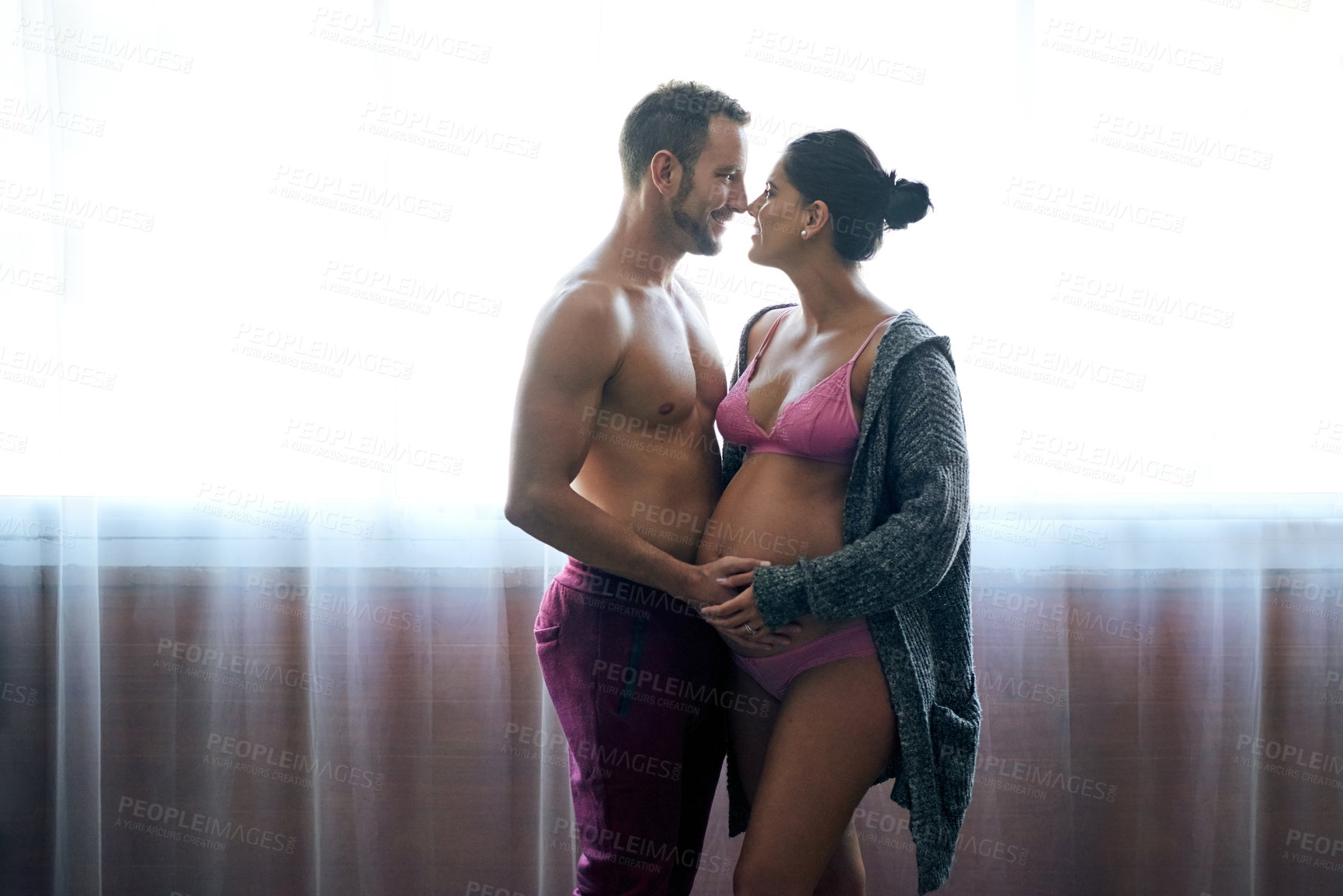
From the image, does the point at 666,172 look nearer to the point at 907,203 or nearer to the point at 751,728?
the point at 907,203

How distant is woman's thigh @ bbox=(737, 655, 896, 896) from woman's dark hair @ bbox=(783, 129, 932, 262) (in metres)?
0.60

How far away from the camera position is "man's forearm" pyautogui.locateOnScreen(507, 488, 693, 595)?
1248 millimetres

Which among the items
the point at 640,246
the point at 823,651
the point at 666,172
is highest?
the point at 666,172

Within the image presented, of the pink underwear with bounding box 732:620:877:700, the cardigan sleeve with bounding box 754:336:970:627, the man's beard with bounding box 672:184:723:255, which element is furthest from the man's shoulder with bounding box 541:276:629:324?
the pink underwear with bounding box 732:620:877:700

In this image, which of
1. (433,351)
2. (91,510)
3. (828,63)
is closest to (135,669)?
(91,510)

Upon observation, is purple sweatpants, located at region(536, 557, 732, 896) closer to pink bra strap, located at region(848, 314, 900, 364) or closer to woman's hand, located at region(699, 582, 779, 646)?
woman's hand, located at region(699, 582, 779, 646)

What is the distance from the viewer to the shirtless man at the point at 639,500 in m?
1.25

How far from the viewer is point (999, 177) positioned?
1.78m

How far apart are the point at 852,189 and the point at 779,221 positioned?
11cm

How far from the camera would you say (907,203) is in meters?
1.30

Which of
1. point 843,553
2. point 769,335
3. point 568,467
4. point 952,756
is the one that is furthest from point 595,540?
point 952,756

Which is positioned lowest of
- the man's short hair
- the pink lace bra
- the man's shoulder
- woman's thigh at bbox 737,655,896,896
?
woman's thigh at bbox 737,655,896,896

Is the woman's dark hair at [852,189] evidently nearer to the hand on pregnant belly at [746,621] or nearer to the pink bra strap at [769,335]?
the pink bra strap at [769,335]

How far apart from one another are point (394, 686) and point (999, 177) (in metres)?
1.53
